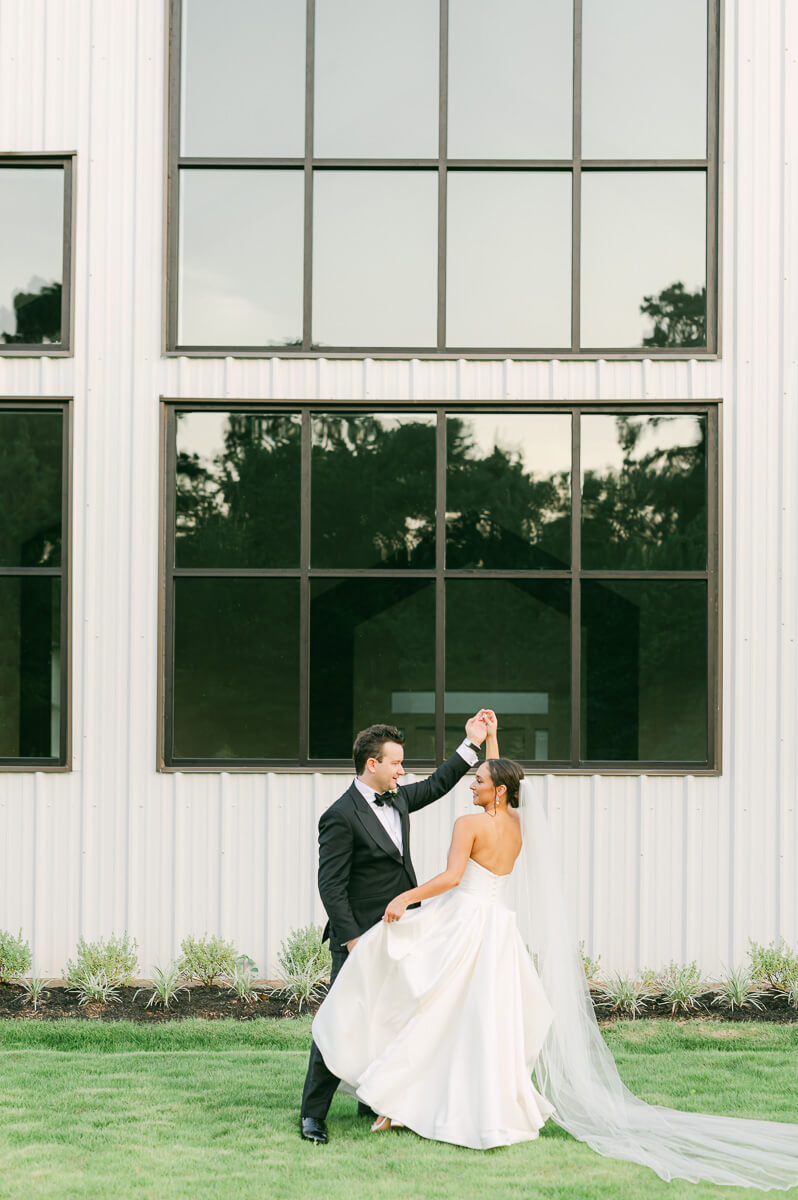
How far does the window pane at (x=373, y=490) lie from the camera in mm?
9414

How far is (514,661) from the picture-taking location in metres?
9.35

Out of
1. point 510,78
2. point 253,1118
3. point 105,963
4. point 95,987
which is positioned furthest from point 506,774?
point 510,78

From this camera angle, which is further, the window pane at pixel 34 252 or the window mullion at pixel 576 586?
the window pane at pixel 34 252

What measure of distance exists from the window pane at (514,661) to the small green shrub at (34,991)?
3.45 m

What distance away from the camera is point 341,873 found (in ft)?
19.5

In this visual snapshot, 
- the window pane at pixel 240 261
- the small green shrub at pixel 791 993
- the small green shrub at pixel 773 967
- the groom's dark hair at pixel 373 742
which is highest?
the window pane at pixel 240 261

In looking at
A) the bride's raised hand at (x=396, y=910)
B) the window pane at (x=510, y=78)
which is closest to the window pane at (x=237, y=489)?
the window pane at (x=510, y=78)

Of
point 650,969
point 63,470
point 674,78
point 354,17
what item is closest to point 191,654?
point 63,470

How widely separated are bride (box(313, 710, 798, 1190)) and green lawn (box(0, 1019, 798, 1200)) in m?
0.18

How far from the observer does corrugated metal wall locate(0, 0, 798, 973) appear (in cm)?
923

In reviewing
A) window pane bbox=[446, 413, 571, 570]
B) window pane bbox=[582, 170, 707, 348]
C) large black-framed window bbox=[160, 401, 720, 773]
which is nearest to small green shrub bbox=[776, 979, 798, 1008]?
large black-framed window bbox=[160, 401, 720, 773]

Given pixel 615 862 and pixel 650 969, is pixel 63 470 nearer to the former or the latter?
pixel 615 862

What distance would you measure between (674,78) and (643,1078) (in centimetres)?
739

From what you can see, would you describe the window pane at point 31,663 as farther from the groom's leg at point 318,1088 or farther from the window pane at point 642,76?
the window pane at point 642,76
